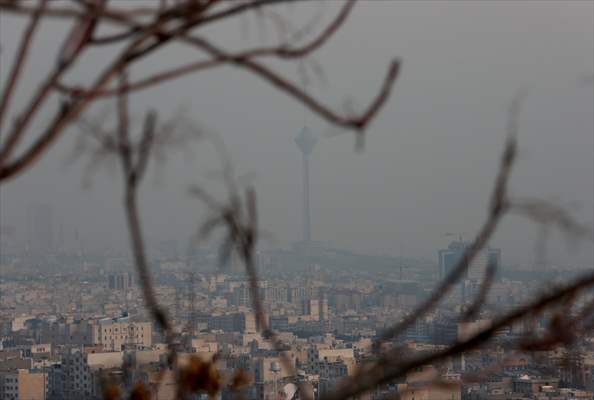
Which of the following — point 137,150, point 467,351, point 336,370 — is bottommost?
point 336,370

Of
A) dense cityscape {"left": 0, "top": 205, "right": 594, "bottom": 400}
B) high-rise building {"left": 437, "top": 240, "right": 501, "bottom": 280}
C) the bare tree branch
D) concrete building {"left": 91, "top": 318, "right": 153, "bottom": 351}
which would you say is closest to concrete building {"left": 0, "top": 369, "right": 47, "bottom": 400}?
dense cityscape {"left": 0, "top": 205, "right": 594, "bottom": 400}

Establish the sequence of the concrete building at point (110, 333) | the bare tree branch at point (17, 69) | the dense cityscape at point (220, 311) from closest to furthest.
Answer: the bare tree branch at point (17, 69), the dense cityscape at point (220, 311), the concrete building at point (110, 333)

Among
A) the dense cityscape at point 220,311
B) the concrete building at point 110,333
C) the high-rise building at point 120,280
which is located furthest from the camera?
the high-rise building at point 120,280

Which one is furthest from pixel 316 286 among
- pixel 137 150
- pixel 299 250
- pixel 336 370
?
pixel 137 150

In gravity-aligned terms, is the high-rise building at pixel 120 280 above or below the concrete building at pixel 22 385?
above

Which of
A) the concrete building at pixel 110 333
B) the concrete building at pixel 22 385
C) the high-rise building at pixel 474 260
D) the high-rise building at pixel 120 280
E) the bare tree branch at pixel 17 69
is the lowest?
the concrete building at pixel 22 385

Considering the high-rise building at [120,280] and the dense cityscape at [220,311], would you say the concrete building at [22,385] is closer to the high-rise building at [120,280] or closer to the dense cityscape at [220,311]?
the dense cityscape at [220,311]

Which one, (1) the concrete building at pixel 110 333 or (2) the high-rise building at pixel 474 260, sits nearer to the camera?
(2) the high-rise building at pixel 474 260

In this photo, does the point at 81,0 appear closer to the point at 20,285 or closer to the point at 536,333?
the point at 536,333

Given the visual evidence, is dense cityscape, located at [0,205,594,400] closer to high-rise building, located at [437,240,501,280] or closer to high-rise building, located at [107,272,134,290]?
high-rise building, located at [107,272,134,290]

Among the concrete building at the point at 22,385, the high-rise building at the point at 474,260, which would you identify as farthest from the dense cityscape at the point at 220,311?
the high-rise building at the point at 474,260

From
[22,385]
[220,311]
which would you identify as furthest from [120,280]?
[22,385]
